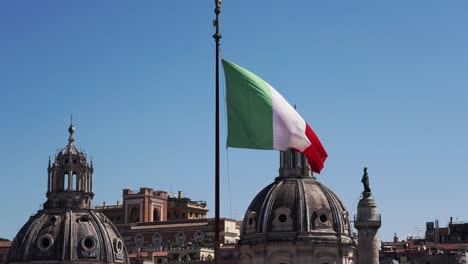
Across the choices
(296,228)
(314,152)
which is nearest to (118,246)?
(296,228)

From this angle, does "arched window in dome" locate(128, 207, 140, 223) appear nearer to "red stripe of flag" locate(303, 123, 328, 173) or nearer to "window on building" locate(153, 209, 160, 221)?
"window on building" locate(153, 209, 160, 221)

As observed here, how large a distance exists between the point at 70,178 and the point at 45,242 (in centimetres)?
816

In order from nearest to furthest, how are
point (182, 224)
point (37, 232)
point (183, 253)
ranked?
point (37, 232), point (183, 253), point (182, 224)

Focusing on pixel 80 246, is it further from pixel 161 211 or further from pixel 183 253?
pixel 161 211

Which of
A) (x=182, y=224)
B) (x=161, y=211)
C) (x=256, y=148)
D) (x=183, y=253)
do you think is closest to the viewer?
(x=256, y=148)

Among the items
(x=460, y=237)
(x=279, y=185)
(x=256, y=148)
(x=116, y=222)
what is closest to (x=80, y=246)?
(x=279, y=185)

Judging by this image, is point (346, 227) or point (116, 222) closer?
point (346, 227)

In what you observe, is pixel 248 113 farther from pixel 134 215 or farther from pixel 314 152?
pixel 134 215

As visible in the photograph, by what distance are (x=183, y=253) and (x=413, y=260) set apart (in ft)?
76.8

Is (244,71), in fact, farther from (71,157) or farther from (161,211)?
(161,211)

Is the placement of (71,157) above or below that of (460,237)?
above

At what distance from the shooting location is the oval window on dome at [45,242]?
86.2m

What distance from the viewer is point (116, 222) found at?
115375 mm

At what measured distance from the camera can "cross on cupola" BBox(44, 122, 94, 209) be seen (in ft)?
299
